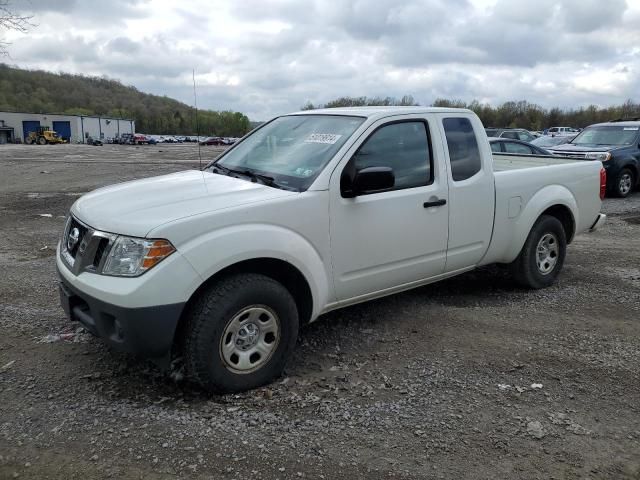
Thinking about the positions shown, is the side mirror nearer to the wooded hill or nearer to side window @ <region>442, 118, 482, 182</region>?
side window @ <region>442, 118, 482, 182</region>

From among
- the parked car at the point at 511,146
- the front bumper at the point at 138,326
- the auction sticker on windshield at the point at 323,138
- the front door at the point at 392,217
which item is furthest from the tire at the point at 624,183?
the front bumper at the point at 138,326

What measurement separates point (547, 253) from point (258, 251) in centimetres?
370

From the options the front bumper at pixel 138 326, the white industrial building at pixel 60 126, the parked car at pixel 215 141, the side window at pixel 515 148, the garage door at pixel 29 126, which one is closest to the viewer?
the front bumper at pixel 138 326

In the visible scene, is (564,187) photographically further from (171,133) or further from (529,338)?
(171,133)

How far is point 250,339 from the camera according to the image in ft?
12.0

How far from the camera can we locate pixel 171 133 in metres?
121

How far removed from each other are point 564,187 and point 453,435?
3642 mm

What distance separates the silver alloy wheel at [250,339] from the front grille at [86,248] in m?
0.90

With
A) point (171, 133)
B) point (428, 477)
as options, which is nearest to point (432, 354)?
point (428, 477)

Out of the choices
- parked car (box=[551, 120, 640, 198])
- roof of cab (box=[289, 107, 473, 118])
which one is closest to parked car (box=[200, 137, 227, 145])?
parked car (box=[551, 120, 640, 198])

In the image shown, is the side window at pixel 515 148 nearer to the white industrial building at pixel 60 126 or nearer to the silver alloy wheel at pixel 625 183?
the silver alloy wheel at pixel 625 183

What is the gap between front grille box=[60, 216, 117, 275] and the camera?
3432mm

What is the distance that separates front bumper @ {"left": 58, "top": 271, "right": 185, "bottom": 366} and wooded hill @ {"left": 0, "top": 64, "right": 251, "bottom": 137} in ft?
383

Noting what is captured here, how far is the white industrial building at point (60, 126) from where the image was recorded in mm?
87794
